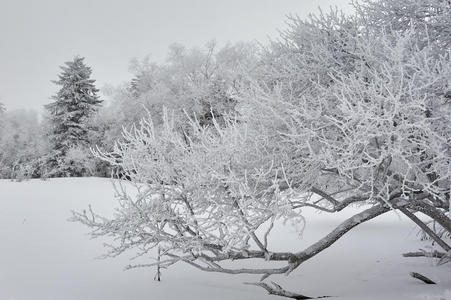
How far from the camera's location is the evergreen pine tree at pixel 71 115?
32481 mm

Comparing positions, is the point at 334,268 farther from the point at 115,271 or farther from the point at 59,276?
the point at 59,276

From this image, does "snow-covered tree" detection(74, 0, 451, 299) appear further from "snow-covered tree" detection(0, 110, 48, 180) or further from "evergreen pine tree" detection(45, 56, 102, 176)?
"snow-covered tree" detection(0, 110, 48, 180)

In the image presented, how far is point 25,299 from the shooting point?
5.66m

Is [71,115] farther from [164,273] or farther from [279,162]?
[279,162]

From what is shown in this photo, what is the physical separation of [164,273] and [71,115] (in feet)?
93.6

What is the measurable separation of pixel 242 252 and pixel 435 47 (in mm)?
4121

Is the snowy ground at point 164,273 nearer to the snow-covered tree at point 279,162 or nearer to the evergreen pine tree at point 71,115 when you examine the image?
the snow-covered tree at point 279,162

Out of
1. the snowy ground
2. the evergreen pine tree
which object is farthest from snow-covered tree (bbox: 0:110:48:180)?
the snowy ground

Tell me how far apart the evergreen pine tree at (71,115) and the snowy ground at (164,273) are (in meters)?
20.9

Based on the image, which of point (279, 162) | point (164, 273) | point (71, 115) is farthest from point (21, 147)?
point (279, 162)

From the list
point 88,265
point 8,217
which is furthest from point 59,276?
point 8,217

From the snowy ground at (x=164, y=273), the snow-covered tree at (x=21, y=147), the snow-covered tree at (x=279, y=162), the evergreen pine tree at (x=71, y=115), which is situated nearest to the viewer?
the snow-covered tree at (x=279, y=162)

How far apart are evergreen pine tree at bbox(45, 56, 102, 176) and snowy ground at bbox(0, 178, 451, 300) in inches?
823

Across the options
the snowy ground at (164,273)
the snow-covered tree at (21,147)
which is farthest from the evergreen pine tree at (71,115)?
the snowy ground at (164,273)
